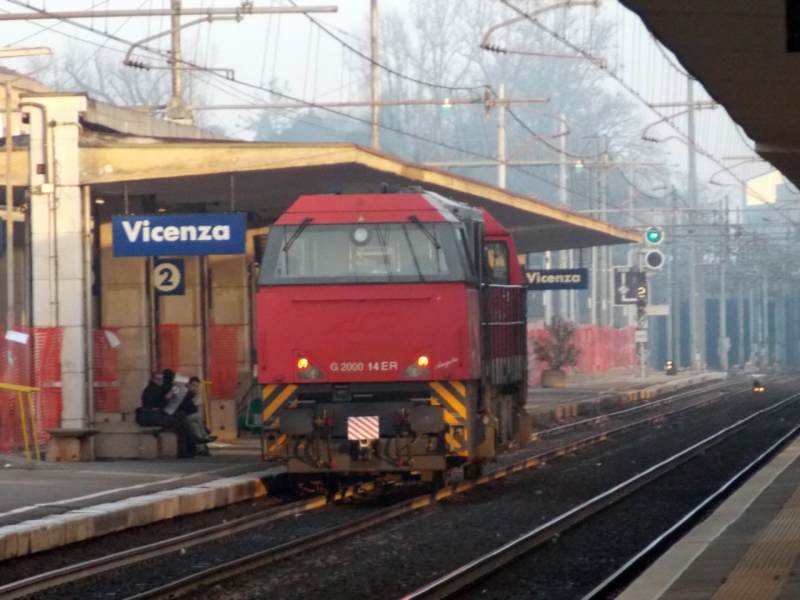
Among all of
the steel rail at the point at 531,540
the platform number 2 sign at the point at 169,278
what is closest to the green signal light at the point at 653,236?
the steel rail at the point at 531,540

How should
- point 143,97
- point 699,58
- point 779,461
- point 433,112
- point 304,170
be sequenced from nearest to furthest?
point 699,58, point 779,461, point 304,170, point 143,97, point 433,112

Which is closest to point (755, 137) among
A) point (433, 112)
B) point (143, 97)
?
point (143, 97)

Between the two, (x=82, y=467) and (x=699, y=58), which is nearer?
(x=699, y=58)

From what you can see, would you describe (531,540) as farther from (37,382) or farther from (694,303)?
(694,303)

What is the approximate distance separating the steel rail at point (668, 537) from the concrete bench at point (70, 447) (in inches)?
300

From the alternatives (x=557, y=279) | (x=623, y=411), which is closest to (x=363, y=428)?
(x=623, y=411)

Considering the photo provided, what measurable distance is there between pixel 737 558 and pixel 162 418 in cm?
1048

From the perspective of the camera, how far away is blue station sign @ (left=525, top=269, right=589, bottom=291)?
3353 centimetres

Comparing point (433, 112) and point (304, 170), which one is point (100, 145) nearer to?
point (304, 170)

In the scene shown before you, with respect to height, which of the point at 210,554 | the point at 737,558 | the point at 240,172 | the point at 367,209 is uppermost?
the point at 240,172

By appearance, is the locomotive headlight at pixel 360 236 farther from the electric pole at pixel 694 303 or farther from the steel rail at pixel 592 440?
the electric pole at pixel 694 303

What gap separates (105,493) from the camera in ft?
43.7

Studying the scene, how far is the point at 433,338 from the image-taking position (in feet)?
45.8

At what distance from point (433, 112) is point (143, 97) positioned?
73.7 feet
